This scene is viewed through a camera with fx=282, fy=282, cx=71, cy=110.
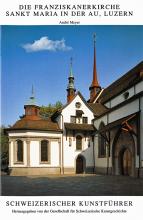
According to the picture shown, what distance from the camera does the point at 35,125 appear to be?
87.9 feet

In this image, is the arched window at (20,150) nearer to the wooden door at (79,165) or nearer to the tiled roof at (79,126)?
the tiled roof at (79,126)

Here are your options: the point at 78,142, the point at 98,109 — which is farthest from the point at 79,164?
the point at 98,109

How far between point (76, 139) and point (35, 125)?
13.7 feet

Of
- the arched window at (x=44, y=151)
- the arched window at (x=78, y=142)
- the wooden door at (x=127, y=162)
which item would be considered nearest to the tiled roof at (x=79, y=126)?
the arched window at (x=78, y=142)

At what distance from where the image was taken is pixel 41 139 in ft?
87.4

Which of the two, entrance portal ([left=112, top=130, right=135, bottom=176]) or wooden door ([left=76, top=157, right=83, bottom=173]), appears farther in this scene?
wooden door ([left=76, top=157, right=83, bottom=173])

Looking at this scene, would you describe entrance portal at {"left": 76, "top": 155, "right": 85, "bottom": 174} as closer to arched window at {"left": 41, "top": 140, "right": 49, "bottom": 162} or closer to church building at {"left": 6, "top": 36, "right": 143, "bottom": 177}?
church building at {"left": 6, "top": 36, "right": 143, "bottom": 177}

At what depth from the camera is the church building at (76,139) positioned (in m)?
22.6

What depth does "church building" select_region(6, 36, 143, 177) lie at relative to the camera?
74.0ft

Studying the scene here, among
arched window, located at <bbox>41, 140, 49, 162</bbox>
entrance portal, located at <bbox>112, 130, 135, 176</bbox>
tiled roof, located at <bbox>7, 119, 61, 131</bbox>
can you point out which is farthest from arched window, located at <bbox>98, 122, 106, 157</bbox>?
arched window, located at <bbox>41, 140, 49, 162</bbox>
